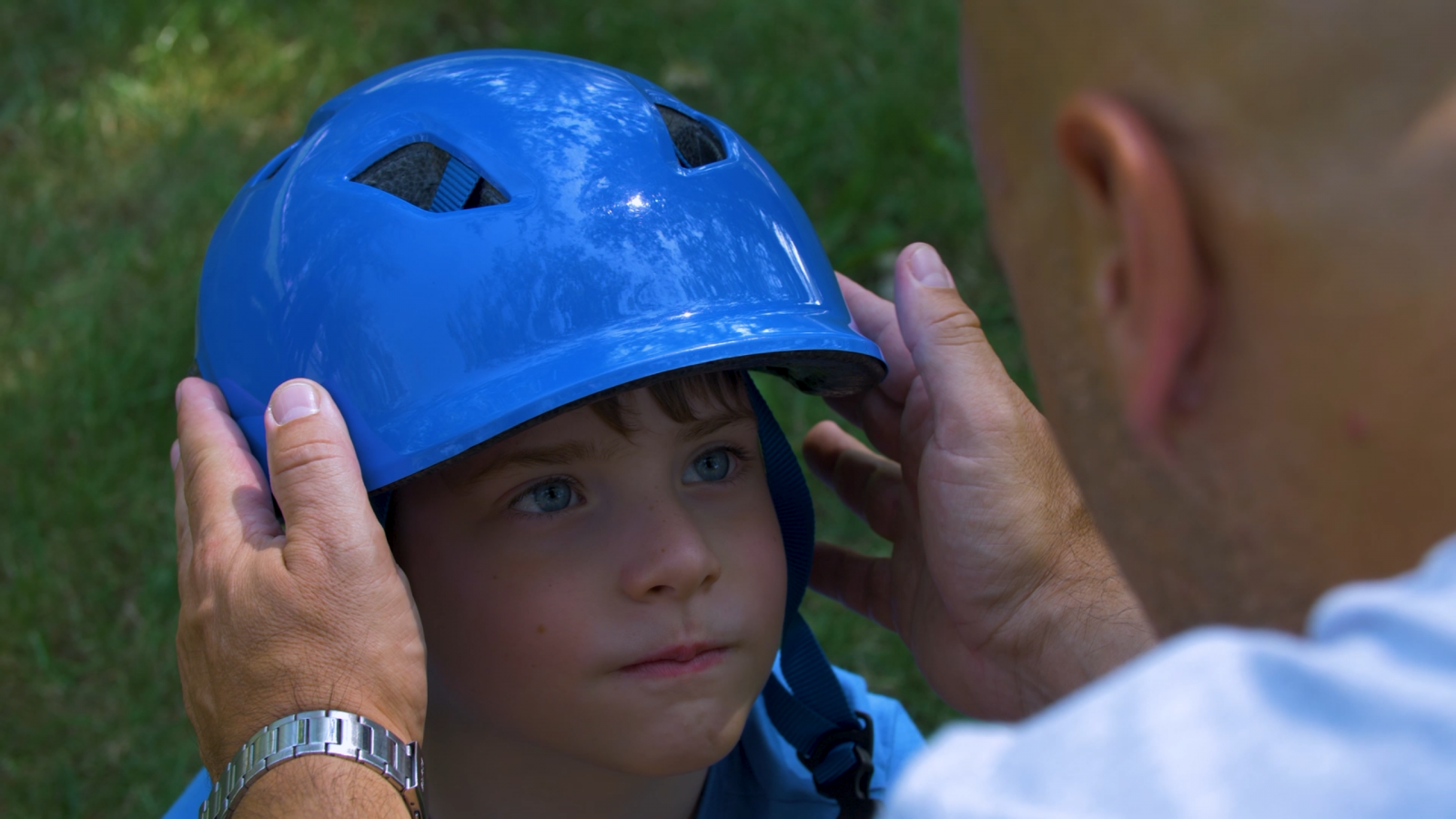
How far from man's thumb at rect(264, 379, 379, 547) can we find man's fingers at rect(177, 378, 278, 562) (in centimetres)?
9

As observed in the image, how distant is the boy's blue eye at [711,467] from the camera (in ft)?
6.85

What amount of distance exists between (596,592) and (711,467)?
1.06ft

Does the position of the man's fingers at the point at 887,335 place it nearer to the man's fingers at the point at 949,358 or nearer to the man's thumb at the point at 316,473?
the man's fingers at the point at 949,358

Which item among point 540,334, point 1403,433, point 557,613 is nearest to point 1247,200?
point 1403,433

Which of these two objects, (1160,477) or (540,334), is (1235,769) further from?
(540,334)

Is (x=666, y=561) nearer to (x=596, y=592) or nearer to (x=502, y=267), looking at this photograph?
(x=596, y=592)

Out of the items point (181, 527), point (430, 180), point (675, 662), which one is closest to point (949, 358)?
point (675, 662)

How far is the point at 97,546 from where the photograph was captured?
12.7ft

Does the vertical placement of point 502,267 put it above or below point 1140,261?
above

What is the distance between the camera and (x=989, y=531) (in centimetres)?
211

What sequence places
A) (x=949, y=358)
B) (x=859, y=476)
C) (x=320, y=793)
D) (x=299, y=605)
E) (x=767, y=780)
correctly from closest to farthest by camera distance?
(x=320, y=793)
(x=299, y=605)
(x=949, y=358)
(x=767, y=780)
(x=859, y=476)

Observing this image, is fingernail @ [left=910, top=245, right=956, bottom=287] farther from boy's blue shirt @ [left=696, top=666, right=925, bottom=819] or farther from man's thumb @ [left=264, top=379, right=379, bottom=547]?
man's thumb @ [left=264, top=379, right=379, bottom=547]

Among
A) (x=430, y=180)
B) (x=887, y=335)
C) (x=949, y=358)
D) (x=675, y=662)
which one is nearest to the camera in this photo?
(x=675, y=662)

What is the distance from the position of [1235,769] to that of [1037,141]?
565 millimetres
